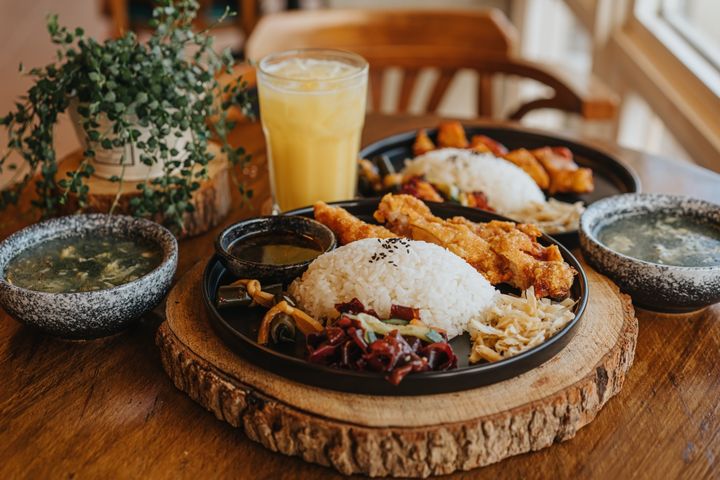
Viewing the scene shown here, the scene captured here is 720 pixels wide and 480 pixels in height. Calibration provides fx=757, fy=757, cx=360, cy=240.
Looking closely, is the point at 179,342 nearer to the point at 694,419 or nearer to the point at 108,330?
the point at 108,330

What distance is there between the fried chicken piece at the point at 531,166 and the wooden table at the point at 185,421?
0.63 meters

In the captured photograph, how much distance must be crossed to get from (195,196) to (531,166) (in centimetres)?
101

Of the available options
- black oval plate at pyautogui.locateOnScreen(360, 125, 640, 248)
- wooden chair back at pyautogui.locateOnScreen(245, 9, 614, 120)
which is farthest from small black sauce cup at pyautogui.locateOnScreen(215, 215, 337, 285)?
wooden chair back at pyautogui.locateOnScreen(245, 9, 614, 120)

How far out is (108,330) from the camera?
163cm

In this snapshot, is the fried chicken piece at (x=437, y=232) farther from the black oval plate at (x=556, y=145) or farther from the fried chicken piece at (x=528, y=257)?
the black oval plate at (x=556, y=145)

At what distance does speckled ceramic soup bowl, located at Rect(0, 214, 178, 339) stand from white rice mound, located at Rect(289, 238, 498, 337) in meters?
0.30

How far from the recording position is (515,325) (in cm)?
151

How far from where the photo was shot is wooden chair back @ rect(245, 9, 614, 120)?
11.3ft

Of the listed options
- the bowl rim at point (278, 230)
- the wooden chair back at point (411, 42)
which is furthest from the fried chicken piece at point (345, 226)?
the wooden chair back at point (411, 42)

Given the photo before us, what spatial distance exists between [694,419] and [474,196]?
35.4 inches

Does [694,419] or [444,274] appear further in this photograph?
[444,274]

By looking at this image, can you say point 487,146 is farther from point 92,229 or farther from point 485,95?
point 92,229

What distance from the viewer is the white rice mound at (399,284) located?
5.09ft

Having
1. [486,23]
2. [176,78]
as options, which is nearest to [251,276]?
[176,78]
